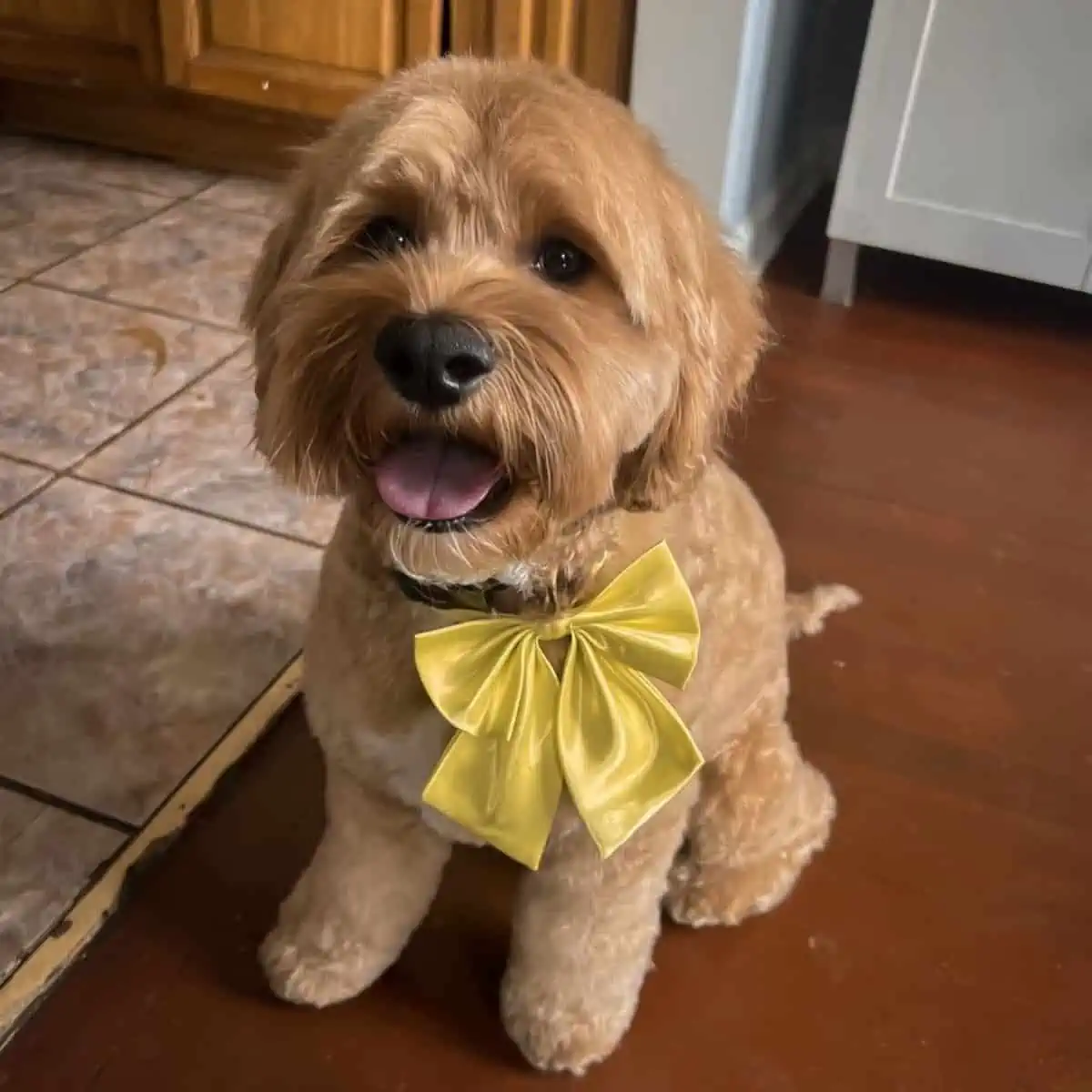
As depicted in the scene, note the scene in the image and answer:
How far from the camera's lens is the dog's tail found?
146 cm

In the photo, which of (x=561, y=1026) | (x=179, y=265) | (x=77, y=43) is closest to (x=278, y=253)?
(x=561, y=1026)

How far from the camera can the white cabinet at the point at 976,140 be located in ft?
7.07

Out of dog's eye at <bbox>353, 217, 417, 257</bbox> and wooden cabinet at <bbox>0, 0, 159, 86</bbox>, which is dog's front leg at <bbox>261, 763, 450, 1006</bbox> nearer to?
dog's eye at <bbox>353, 217, 417, 257</bbox>

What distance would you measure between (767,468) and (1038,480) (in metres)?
0.42

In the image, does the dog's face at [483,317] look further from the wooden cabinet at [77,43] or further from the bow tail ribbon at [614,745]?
the wooden cabinet at [77,43]

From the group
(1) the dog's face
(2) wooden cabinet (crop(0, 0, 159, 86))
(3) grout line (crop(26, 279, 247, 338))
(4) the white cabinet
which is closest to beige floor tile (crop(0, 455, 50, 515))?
(3) grout line (crop(26, 279, 247, 338))

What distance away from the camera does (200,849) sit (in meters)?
1.26

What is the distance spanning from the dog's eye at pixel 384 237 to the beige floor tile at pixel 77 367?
1048 mm

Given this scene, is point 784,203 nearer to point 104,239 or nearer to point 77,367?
point 104,239

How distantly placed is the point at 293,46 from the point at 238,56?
0.41ft

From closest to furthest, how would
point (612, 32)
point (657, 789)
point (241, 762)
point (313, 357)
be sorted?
1. point (313, 357)
2. point (657, 789)
3. point (241, 762)
4. point (612, 32)

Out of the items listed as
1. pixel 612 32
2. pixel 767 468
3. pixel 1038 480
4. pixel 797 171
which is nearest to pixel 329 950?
pixel 767 468

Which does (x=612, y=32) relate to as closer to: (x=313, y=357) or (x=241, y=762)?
(x=241, y=762)

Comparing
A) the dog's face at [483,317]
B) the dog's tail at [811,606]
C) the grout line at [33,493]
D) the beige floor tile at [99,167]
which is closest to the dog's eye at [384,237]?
the dog's face at [483,317]
